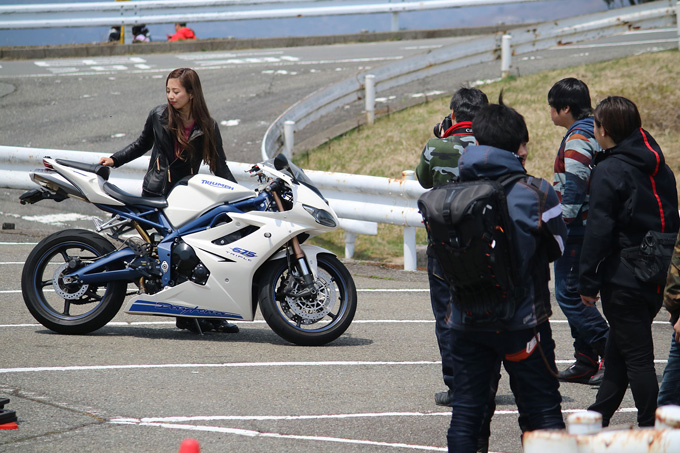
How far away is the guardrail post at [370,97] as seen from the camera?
1555 centimetres

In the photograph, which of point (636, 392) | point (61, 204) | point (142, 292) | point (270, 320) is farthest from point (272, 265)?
point (61, 204)

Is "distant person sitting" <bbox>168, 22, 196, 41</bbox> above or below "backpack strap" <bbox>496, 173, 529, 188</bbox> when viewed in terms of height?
above

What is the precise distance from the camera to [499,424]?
540 centimetres

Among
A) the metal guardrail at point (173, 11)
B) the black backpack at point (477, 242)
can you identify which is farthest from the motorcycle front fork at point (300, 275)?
the metal guardrail at point (173, 11)

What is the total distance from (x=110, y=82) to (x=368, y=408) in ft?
48.4

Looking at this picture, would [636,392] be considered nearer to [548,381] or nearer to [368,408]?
[548,381]

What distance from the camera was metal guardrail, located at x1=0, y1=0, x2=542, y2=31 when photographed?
71.8ft

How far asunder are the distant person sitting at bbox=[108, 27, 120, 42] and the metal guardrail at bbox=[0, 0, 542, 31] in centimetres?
62

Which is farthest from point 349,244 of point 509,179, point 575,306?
point 509,179

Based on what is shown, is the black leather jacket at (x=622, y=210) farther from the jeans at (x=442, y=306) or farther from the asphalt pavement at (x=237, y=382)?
the asphalt pavement at (x=237, y=382)

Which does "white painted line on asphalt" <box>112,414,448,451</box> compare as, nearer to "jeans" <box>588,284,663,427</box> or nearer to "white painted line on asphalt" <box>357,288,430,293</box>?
"jeans" <box>588,284,663,427</box>

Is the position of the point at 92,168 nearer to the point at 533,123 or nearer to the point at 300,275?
the point at 300,275

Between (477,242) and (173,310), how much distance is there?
358 centimetres

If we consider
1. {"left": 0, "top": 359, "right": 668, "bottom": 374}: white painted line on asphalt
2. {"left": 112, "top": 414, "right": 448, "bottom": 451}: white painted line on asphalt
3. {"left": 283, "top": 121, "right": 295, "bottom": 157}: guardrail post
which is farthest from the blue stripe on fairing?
{"left": 283, "top": 121, "right": 295, "bottom": 157}: guardrail post
